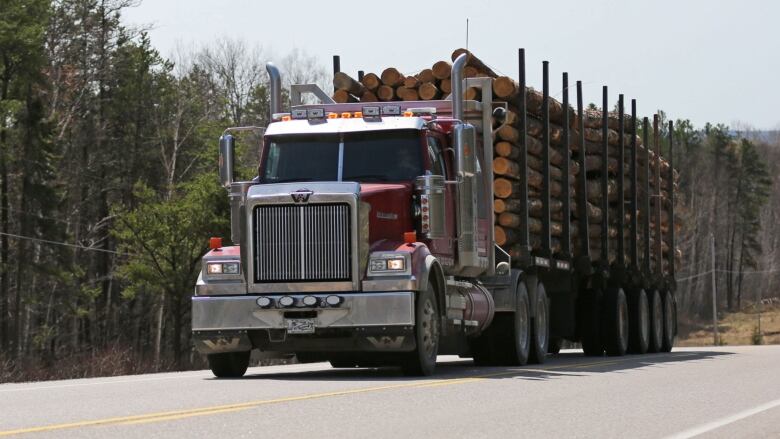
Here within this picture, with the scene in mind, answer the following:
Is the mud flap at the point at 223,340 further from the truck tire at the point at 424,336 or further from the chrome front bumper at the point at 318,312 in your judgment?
the truck tire at the point at 424,336

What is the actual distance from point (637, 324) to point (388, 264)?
12.6 meters

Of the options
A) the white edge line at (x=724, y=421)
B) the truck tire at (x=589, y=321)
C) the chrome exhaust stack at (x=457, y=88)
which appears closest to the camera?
the white edge line at (x=724, y=421)

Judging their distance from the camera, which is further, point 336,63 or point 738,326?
point 738,326

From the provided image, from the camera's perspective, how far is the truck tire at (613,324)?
1057 inches

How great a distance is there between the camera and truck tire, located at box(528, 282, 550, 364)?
22.3m

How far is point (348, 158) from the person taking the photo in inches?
701

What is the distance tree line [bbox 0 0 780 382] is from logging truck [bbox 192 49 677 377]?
17389 mm

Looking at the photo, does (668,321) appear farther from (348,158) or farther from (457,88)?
(348,158)

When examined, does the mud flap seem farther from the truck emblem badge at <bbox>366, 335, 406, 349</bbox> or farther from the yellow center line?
the yellow center line

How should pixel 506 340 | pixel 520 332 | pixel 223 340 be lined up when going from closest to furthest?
pixel 223 340
pixel 506 340
pixel 520 332

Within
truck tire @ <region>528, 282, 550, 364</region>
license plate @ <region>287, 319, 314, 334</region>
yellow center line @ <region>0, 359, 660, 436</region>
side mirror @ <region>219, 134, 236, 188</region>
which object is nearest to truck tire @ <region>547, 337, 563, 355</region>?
truck tire @ <region>528, 282, 550, 364</region>

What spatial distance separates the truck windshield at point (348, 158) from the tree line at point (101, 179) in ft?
68.5

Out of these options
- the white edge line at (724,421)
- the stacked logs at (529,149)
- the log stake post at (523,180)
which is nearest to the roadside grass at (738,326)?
the stacked logs at (529,149)

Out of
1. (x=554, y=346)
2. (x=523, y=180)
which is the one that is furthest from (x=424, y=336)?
(x=554, y=346)
